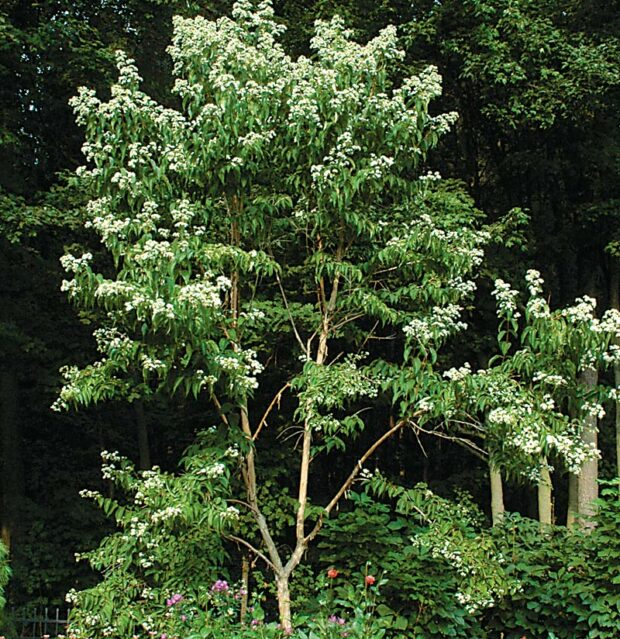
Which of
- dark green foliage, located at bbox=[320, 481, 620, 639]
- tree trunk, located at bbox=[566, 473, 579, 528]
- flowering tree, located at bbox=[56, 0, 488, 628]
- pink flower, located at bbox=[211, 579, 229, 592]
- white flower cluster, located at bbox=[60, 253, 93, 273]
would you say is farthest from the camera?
tree trunk, located at bbox=[566, 473, 579, 528]

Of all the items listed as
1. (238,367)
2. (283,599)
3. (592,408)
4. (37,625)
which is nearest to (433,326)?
(592,408)

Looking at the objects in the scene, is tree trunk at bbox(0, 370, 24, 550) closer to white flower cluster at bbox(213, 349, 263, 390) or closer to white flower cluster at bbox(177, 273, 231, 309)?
white flower cluster at bbox(213, 349, 263, 390)

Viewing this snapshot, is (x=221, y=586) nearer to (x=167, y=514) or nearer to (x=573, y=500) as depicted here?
(x=167, y=514)

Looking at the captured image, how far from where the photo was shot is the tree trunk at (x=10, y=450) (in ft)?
32.4

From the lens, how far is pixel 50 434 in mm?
11586

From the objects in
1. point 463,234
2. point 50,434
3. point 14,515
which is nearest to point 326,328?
point 463,234

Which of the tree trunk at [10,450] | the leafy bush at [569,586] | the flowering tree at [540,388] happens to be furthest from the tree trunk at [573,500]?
the tree trunk at [10,450]

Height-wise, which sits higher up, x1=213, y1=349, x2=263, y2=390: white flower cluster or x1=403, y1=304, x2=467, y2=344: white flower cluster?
x1=403, y1=304, x2=467, y2=344: white flower cluster

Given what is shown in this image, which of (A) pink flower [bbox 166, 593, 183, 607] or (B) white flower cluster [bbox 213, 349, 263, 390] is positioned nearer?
(B) white flower cluster [bbox 213, 349, 263, 390]

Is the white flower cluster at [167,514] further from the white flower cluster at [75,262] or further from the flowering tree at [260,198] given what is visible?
the white flower cluster at [75,262]

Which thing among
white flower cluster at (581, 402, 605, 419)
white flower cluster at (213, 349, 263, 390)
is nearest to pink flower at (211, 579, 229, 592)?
white flower cluster at (213, 349, 263, 390)

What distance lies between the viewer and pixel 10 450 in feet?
33.1

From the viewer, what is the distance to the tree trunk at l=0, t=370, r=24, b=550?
9.87m

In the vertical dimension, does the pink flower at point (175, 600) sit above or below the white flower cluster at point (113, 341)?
below
